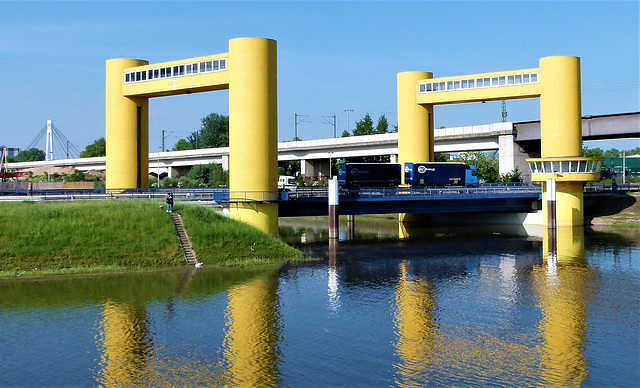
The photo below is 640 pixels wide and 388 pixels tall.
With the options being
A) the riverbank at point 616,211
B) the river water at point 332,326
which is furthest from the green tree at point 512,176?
the river water at point 332,326

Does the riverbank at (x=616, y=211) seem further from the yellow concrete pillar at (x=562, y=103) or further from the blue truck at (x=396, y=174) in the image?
the blue truck at (x=396, y=174)

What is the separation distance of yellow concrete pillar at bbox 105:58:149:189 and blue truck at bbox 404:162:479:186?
31728 millimetres

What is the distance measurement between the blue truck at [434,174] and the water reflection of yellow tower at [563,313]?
24.4 m

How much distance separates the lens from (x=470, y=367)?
24.3m

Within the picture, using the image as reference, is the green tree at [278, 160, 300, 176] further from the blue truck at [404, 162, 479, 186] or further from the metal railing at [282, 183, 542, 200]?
the metal railing at [282, 183, 542, 200]

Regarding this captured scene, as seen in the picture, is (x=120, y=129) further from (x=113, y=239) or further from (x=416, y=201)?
(x=416, y=201)

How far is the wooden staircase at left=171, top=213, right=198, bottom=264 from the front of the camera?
4584cm

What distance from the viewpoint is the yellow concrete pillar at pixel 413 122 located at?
263ft

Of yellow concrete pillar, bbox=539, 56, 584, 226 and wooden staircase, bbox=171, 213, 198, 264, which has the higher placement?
yellow concrete pillar, bbox=539, 56, 584, 226

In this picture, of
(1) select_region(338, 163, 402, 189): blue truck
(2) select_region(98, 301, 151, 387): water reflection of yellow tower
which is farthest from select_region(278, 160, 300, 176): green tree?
(2) select_region(98, 301, 151, 387): water reflection of yellow tower

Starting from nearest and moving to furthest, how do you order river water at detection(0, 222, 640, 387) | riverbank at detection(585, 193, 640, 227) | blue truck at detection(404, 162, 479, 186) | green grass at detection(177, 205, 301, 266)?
river water at detection(0, 222, 640, 387) < green grass at detection(177, 205, 301, 266) < riverbank at detection(585, 193, 640, 227) < blue truck at detection(404, 162, 479, 186)

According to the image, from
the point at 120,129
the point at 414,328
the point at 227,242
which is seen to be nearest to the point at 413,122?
the point at 120,129

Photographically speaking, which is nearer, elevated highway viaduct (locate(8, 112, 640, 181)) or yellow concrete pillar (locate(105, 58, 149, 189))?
yellow concrete pillar (locate(105, 58, 149, 189))

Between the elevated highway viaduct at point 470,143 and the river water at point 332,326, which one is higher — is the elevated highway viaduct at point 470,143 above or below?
above
